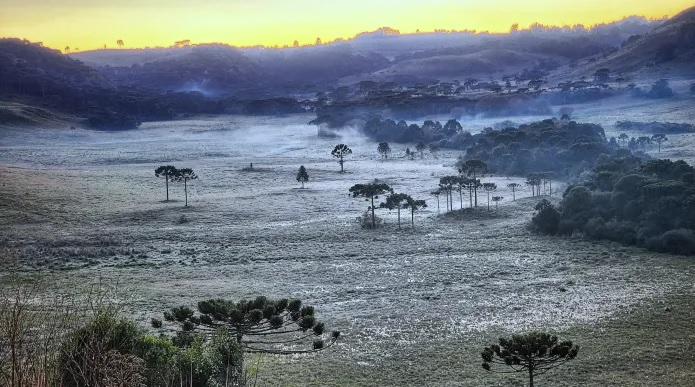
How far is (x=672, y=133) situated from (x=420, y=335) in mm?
106325

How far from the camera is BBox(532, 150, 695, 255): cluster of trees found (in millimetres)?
54188

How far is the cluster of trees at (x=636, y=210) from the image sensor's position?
178ft

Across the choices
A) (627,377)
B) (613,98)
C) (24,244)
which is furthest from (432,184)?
(613,98)

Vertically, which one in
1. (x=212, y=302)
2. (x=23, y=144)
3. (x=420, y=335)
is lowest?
(x=420, y=335)

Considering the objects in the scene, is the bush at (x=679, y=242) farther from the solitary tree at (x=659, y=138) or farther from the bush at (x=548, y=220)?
the solitary tree at (x=659, y=138)

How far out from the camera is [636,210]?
59.0m

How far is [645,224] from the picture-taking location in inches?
2197

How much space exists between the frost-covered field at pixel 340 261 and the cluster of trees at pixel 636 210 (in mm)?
2114

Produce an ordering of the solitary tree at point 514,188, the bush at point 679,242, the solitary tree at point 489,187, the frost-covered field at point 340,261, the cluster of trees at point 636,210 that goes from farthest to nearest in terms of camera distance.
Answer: the solitary tree at point 489,187
the solitary tree at point 514,188
the cluster of trees at point 636,210
the bush at point 679,242
the frost-covered field at point 340,261

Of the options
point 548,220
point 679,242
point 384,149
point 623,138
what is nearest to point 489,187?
point 548,220

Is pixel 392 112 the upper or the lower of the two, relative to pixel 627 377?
upper

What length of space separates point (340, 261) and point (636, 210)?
28.3m

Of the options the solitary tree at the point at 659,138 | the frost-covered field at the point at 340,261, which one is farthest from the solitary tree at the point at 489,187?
the solitary tree at the point at 659,138

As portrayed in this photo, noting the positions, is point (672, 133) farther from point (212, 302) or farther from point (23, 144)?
point (23, 144)
